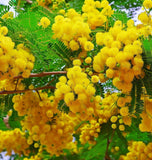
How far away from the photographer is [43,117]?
2576mm

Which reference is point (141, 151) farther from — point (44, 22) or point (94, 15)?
point (44, 22)

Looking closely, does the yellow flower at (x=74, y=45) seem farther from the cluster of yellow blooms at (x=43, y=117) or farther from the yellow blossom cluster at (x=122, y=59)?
the cluster of yellow blooms at (x=43, y=117)

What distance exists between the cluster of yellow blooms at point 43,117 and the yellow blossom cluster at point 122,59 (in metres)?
0.88

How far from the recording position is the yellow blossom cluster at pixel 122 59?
65.1 inches

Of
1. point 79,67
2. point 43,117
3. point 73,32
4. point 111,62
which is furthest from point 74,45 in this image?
point 43,117

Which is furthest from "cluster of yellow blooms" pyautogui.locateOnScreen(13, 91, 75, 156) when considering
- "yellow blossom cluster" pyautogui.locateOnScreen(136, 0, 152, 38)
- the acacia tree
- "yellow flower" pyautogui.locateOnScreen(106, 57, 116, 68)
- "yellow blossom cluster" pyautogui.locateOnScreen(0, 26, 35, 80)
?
"yellow blossom cluster" pyautogui.locateOnScreen(136, 0, 152, 38)

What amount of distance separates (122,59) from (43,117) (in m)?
1.22

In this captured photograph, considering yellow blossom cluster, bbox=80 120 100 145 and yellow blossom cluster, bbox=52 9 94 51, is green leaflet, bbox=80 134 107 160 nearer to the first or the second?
yellow blossom cluster, bbox=80 120 100 145

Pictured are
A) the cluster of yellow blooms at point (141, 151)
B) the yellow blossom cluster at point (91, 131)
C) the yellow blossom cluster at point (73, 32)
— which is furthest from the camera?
the cluster of yellow blooms at point (141, 151)

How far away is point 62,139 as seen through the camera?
2840 mm

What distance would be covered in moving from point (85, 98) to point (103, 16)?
0.81 m

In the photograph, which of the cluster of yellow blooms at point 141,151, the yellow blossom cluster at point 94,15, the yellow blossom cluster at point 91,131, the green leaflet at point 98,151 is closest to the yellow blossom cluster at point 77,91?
the yellow blossom cluster at point 94,15

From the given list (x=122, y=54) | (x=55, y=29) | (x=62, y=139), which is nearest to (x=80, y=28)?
(x=55, y=29)

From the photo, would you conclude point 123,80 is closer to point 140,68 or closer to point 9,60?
point 140,68
